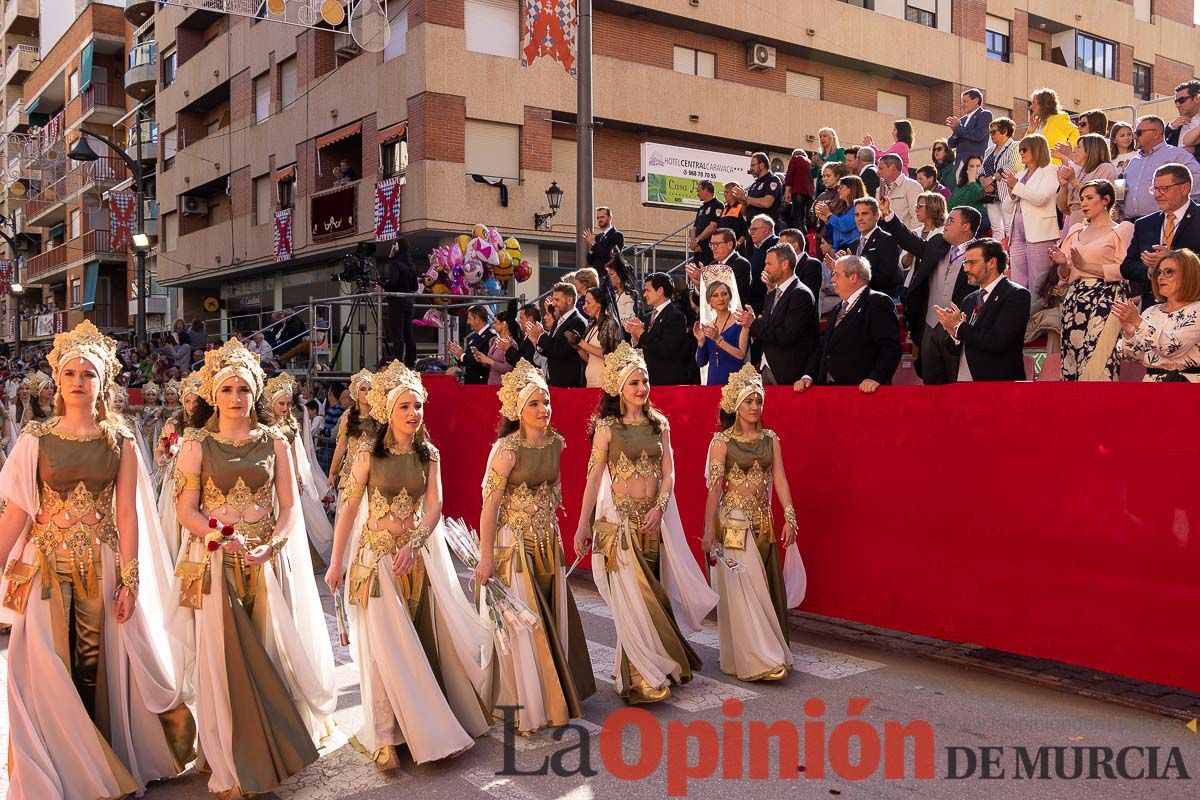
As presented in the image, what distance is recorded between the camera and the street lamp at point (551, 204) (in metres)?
23.1

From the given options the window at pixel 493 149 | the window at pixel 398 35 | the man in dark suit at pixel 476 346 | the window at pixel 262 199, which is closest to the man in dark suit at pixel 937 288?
the man in dark suit at pixel 476 346

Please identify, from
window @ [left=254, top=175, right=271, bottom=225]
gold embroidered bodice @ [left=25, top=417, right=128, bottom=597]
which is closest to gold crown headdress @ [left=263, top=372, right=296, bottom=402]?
gold embroidered bodice @ [left=25, top=417, right=128, bottom=597]

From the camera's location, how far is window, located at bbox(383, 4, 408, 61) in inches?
922

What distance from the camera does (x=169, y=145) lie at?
37.3m

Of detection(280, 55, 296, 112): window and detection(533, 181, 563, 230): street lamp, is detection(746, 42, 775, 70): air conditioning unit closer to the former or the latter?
detection(533, 181, 563, 230): street lamp

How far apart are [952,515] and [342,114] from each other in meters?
22.3

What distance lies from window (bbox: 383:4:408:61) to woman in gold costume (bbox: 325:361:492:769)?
1955cm

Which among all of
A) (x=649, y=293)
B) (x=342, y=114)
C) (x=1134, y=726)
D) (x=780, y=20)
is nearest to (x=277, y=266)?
(x=342, y=114)

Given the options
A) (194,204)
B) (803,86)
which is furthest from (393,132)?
(194,204)

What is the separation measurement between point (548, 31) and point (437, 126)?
820 centimetres

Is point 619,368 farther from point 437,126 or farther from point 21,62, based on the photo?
point 21,62

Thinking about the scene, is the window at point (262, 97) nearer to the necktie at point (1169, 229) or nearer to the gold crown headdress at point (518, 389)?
the gold crown headdress at point (518, 389)

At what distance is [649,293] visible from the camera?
9859 millimetres

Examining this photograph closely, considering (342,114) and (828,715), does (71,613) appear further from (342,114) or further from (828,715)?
(342,114)
